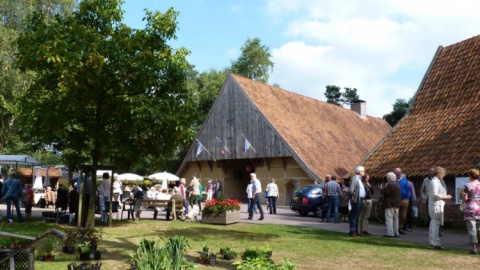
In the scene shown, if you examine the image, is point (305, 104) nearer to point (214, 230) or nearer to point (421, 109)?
point (421, 109)

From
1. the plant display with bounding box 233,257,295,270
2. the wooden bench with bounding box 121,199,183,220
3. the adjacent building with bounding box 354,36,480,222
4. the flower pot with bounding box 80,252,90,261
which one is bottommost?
the flower pot with bounding box 80,252,90,261

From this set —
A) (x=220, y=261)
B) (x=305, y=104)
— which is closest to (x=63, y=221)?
(x=220, y=261)

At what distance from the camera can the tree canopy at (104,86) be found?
41.9 feet

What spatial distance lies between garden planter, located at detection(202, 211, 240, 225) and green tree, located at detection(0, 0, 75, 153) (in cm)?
1674

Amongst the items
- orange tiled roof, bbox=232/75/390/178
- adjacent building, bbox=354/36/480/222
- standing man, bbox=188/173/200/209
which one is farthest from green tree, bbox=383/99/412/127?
standing man, bbox=188/173/200/209

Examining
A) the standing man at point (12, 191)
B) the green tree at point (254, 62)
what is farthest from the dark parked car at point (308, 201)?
the green tree at point (254, 62)

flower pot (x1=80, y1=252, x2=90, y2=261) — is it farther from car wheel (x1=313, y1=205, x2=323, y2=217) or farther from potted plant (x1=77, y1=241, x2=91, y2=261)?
car wheel (x1=313, y1=205, x2=323, y2=217)

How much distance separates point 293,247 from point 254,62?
42.7 metres

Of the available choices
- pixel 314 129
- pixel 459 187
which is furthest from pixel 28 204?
pixel 314 129

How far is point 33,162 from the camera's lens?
1961 cm

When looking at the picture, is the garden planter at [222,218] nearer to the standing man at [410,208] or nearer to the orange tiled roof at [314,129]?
the standing man at [410,208]

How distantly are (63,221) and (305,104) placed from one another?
22.8m

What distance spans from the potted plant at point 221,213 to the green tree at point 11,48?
54.7 ft

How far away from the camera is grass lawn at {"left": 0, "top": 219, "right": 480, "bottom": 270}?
8.55 metres
